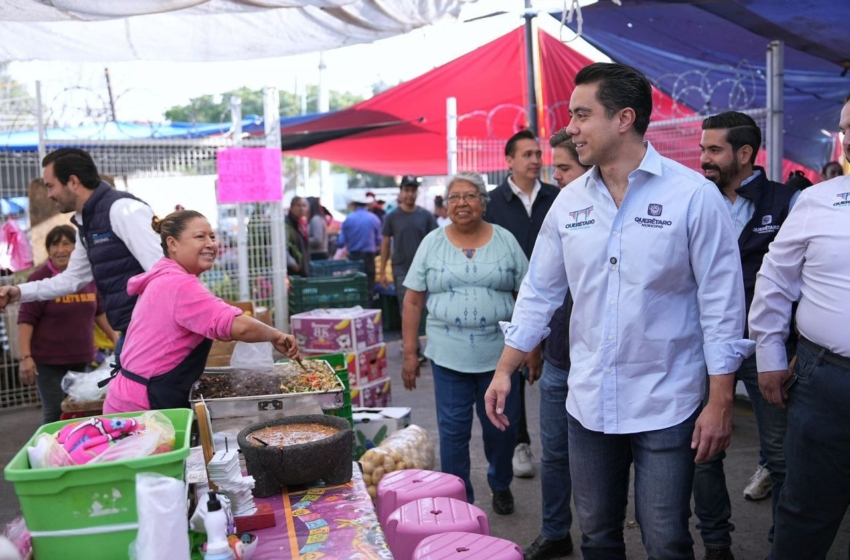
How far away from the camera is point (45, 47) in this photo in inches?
180

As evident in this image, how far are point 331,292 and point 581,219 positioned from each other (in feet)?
20.0

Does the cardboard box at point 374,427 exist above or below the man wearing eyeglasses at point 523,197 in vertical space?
below

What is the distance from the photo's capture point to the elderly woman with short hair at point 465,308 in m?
4.46

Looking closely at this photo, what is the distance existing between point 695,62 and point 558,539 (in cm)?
790

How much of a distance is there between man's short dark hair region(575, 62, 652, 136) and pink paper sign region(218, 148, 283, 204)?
6.26m

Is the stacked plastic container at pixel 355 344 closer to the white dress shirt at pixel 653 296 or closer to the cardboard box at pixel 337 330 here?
the cardboard box at pixel 337 330

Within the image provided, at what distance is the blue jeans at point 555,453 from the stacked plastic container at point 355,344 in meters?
2.63

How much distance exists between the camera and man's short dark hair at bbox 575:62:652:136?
269 cm

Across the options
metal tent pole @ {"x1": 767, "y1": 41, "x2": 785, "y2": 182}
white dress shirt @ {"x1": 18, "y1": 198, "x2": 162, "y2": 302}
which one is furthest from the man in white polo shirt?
metal tent pole @ {"x1": 767, "y1": 41, "x2": 785, "y2": 182}

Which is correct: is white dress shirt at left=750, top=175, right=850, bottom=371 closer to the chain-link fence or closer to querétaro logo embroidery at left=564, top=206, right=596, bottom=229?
querétaro logo embroidery at left=564, top=206, right=596, bottom=229

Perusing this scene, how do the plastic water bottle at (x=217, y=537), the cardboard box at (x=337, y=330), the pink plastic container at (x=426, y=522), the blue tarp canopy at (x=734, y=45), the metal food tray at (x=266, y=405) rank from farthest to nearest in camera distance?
the blue tarp canopy at (x=734, y=45) → the cardboard box at (x=337, y=330) → the metal food tray at (x=266, y=405) → the pink plastic container at (x=426, y=522) → the plastic water bottle at (x=217, y=537)

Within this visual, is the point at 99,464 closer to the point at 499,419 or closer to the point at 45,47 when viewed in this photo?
the point at 499,419

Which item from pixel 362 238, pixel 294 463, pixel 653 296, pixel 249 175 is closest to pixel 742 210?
pixel 653 296

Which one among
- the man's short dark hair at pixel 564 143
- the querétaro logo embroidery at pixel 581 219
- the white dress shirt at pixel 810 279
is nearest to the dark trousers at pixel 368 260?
the man's short dark hair at pixel 564 143
